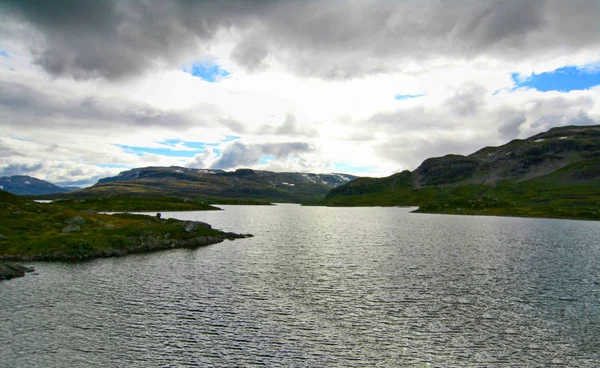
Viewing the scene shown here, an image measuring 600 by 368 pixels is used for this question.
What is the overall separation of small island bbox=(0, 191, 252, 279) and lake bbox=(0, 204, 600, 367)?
20.1 feet

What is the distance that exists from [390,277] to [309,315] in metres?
22.0

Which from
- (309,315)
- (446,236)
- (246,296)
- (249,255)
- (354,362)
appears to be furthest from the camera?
(446,236)

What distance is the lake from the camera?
97.3ft

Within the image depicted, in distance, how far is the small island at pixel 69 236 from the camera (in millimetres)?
70750

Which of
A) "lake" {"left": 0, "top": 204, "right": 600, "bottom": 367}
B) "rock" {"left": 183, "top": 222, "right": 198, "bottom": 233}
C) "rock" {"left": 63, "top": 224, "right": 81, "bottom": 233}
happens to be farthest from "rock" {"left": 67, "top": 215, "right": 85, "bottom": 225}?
"lake" {"left": 0, "top": 204, "right": 600, "bottom": 367}

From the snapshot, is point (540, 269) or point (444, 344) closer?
point (444, 344)

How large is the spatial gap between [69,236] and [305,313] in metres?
67.6

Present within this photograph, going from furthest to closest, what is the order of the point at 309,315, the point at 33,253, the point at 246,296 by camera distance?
the point at 33,253 < the point at 246,296 < the point at 309,315

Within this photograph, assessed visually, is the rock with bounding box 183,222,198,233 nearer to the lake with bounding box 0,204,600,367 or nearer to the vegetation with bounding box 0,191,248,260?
the vegetation with bounding box 0,191,248,260

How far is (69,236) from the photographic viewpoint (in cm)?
8100

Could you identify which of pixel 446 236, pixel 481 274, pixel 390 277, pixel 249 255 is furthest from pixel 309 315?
pixel 446 236

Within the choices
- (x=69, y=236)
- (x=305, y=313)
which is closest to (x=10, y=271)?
(x=69, y=236)

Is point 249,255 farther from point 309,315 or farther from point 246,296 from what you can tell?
point 309,315

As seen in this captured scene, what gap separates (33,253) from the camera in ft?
230
